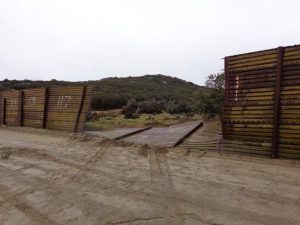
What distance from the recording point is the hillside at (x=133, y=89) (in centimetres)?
3500

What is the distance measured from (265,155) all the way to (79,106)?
9.72 m

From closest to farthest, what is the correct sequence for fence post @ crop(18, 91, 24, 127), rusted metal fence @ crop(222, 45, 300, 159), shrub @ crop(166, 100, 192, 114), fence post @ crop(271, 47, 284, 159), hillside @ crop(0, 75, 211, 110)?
rusted metal fence @ crop(222, 45, 300, 159) → fence post @ crop(271, 47, 284, 159) → fence post @ crop(18, 91, 24, 127) → shrub @ crop(166, 100, 192, 114) → hillside @ crop(0, 75, 211, 110)

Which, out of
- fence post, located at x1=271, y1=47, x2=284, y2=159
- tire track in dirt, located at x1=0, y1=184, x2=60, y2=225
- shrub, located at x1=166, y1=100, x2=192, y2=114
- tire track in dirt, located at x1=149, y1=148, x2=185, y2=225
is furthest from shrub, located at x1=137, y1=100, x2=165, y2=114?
tire track in dirt, located at x1=0, y1=184, x2=60, y2=225

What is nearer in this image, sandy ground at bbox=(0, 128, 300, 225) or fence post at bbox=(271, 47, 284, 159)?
sandy ground at bbox=(0, 128, 300, 225)

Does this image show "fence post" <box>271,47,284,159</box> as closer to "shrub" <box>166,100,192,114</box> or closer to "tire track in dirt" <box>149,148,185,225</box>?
"tire track in dirt" <box>149,148,185,225</box>

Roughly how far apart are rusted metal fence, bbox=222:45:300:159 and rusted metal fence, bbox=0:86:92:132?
7.90 metres

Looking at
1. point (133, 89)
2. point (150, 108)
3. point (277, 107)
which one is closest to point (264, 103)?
point (277, 107)

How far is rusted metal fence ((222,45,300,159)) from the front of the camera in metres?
9.32

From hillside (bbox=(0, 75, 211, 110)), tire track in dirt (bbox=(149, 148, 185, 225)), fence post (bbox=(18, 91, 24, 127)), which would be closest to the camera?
tire track in dirt (bbox=(149, 148, 185, 225))

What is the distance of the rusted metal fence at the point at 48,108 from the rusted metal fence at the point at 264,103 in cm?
790

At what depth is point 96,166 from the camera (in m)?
8.97

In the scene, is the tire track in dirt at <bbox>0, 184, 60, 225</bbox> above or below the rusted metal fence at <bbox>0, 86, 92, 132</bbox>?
below

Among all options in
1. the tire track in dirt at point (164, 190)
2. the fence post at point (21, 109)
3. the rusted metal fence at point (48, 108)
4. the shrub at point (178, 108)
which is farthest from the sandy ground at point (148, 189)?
the shrub at point (178, 108)

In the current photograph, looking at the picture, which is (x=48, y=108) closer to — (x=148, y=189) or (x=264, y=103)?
(x=264, y=103)
